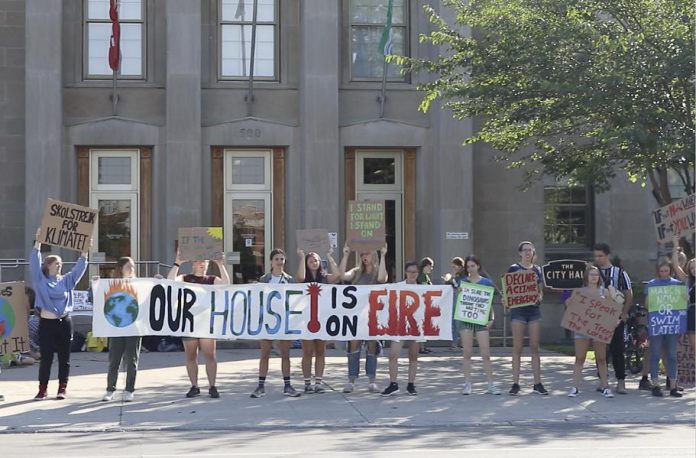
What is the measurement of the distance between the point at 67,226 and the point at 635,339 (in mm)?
8566

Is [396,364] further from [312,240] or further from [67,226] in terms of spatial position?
[67,226]

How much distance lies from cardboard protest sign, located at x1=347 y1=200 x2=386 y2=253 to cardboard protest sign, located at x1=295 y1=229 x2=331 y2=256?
41 centimetres

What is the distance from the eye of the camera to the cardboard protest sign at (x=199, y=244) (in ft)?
48.1

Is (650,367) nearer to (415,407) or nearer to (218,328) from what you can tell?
(415,407)

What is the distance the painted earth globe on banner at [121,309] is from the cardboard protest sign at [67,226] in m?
0.78

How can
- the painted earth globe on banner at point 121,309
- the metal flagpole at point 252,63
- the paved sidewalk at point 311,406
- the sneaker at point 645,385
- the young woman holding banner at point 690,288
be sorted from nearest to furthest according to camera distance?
the paved sidewalk at point 311,406 → the painted earth globe on banner at point 121,309 → the young woman holding banner at point 690,288 → the sneaker at point 645,385 → the metal flagpole at point 252,63

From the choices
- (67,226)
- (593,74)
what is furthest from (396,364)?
(593,74)

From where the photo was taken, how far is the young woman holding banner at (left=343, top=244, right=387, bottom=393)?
14.9m

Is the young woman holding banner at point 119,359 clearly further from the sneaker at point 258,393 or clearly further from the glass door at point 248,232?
the glass door at point 248,232

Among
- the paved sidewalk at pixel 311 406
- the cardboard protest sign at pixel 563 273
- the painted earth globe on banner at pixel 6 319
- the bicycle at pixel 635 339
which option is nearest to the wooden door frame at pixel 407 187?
the cardboard protest sign at pixel 563 273

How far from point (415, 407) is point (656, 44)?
6874 millimetres

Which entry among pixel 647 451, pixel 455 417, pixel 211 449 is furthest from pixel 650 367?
pixel 211 449

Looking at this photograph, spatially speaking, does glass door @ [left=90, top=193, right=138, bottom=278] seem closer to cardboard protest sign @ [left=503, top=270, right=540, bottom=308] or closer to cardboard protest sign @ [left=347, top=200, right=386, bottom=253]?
cardboard protest sign @ [left=347, top=200, right=386, bottom=253]

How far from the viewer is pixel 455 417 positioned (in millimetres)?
12867
